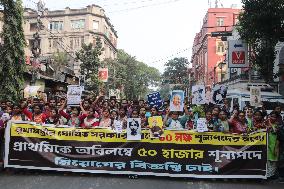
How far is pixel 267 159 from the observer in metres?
8.81

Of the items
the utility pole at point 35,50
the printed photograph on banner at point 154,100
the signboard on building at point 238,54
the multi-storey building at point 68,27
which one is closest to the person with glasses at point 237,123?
the printed photograph on banner at point 154,100

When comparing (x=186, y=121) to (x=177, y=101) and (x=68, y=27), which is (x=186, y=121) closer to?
(x=177, y=101)

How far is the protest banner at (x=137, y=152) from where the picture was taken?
8.78m

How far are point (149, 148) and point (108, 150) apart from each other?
88cm

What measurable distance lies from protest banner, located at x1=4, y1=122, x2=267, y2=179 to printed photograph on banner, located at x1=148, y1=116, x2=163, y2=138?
0.37 feet

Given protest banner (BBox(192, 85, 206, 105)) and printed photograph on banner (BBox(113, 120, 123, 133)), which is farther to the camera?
protest banner (BBox(192, 85, 206, 105))

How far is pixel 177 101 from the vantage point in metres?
9.74

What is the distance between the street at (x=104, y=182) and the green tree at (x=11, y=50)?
12.8 m

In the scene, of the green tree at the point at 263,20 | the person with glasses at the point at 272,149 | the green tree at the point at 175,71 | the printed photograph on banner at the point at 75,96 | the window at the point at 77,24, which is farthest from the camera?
the green tree at the point at 175,71

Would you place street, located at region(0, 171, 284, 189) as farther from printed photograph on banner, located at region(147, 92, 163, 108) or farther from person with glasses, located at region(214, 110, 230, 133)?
printed photograph on banner, located at region(147, 92, 163, 108)

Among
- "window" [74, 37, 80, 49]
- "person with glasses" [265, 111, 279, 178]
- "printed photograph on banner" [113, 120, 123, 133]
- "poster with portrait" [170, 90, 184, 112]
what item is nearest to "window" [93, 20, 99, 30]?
"window" [74, 37, 80, 49]

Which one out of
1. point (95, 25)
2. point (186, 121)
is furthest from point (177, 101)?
point (95, 25)

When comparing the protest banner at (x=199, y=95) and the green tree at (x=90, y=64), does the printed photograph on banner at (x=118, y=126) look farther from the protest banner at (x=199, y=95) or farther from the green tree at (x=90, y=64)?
the green tree at (x=90, y=64)

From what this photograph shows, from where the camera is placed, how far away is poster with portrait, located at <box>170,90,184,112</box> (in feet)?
31.8
